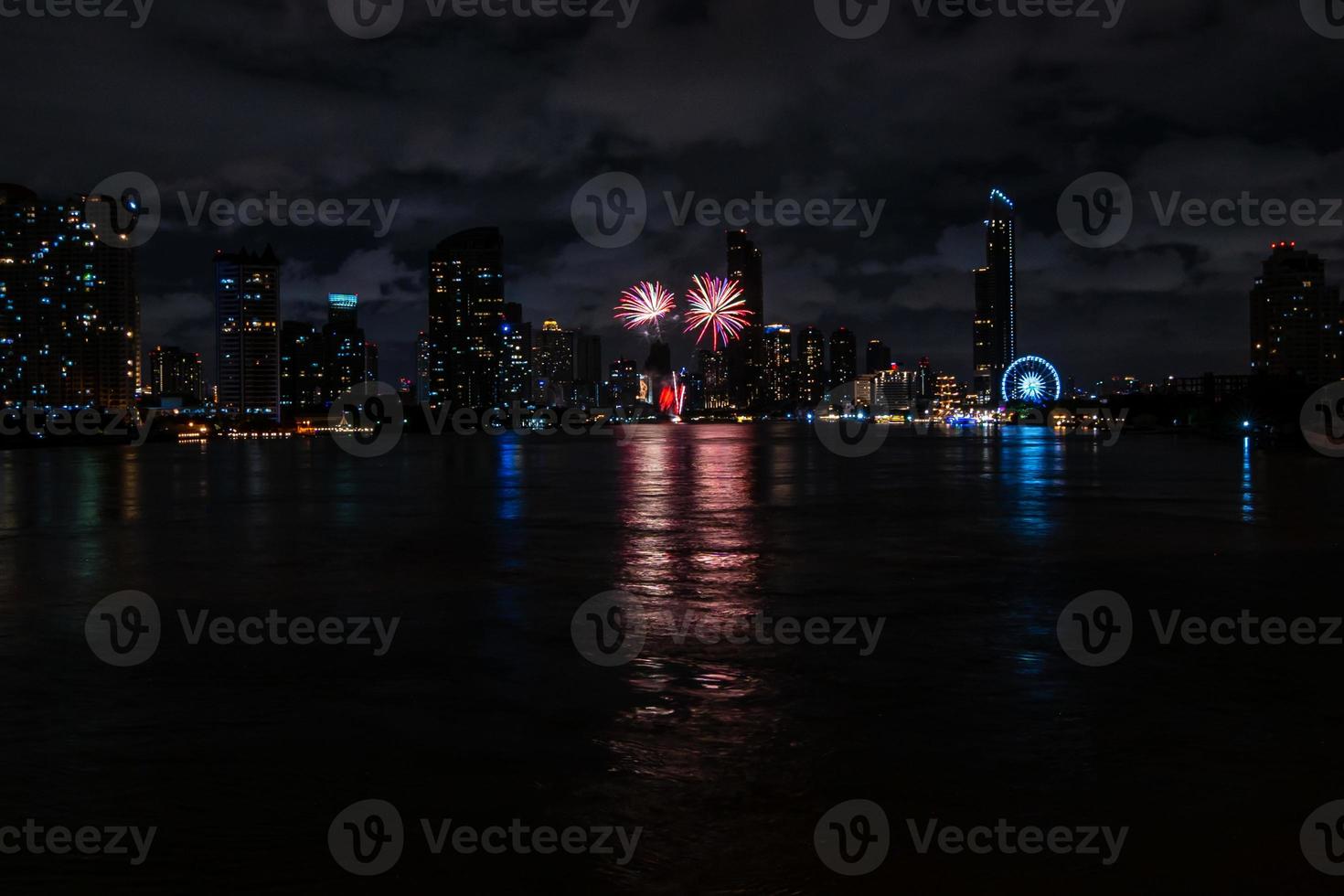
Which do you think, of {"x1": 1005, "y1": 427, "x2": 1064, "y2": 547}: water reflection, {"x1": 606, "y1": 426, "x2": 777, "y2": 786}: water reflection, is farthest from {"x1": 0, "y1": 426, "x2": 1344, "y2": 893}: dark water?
{"x1": 1005, "y1": 427, "x2": 1064, "y2": 547}: water reflection

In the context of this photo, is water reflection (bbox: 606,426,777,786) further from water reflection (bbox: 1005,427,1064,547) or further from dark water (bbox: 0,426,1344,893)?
water reflection (bbox: 1005,427,1064,547)

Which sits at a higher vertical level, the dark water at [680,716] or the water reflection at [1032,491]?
the dark water at [680,716]

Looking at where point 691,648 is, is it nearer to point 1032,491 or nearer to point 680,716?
point 680,716

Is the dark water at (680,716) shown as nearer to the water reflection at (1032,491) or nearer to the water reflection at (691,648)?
the water reflection at (691,648)

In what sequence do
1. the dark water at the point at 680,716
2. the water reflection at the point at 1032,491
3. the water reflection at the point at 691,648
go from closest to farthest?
the dark water at the point at 680,716, the water reflection at the point at 691,648, the water reflection at the point at 1032,491

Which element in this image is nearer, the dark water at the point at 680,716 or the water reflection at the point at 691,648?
the dark water at the point at 680,716

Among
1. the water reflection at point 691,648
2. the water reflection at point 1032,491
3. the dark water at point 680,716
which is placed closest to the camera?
the dark water at point 680,716

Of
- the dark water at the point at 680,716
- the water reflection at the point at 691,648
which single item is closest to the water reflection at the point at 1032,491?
the dark water at the point at 680,716

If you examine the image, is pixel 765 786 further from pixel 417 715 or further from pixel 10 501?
pixel 10 501

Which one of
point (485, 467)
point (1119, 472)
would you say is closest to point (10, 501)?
point (485, 467)
